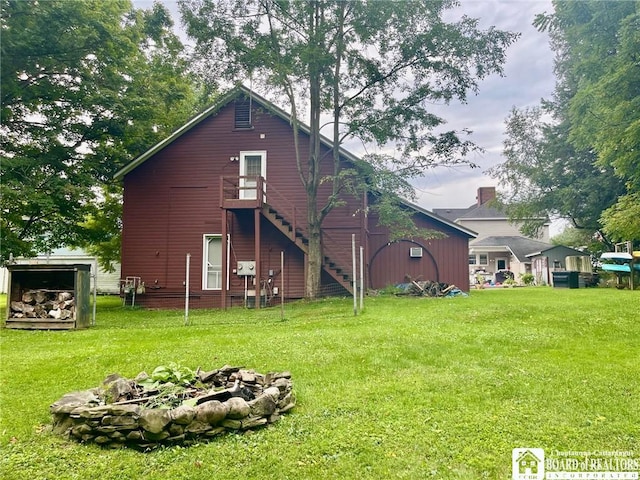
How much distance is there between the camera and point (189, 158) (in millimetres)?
16109

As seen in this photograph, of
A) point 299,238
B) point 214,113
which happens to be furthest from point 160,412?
point 214,113

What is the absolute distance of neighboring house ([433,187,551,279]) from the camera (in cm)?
3288

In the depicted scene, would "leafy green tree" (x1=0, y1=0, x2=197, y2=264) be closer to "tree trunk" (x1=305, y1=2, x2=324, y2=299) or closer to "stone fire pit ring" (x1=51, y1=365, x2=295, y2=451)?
"tree trunk" (x1=305, y1=2, x2=324, y2=299)

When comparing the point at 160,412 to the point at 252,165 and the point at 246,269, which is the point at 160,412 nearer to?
the point at 246,269

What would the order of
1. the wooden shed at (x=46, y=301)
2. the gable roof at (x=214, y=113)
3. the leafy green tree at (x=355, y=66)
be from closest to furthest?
the wooden shed at (x=46, y=301) → the leafy green tree at (x=355, y=66) → the gable roof at (x=214, y=113)

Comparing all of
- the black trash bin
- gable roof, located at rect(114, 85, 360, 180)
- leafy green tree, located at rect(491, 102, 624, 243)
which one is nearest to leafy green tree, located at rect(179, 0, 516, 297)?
gable roof, located at rect(114, 85, 360, 180)

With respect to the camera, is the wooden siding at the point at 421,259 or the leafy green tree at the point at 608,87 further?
the wooden siding at the point at 421,259

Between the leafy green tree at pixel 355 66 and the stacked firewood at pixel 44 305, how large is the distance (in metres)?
6.99

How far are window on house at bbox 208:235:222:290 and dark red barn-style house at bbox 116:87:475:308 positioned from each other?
0.04 metres

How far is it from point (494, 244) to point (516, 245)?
64.6 inches

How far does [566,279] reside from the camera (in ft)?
65.2

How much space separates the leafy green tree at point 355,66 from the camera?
13742 mm

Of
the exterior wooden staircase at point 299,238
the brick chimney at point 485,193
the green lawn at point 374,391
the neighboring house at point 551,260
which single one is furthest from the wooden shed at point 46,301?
the brick chimney at point 485,193

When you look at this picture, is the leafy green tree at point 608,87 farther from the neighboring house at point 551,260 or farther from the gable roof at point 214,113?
the gable roof at point 214,113
